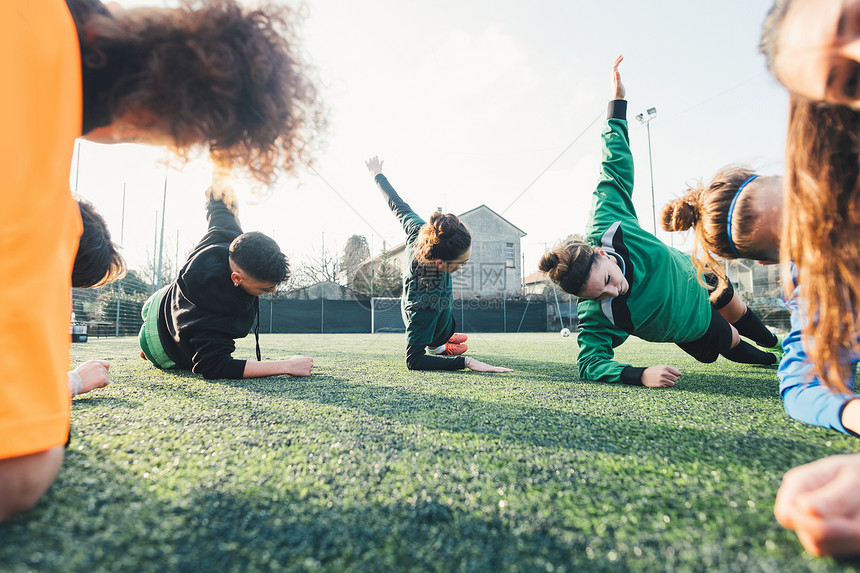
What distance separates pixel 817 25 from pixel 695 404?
139 centimetres

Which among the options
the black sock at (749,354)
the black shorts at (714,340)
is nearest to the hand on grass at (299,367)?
the black shorts at (714,340)

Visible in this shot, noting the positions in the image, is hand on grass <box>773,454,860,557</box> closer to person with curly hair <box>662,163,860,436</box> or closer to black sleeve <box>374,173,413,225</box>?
person with curly hair <box>662,163,860,436</box>

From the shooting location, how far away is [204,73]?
0.92 metres

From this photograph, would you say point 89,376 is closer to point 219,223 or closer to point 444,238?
point 219,223

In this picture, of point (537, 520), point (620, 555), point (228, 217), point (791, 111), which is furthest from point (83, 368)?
point (791, 111)

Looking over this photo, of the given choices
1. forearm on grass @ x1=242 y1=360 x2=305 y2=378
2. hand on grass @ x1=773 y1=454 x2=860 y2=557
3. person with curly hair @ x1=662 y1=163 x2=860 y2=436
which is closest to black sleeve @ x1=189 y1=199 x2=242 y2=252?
forearm on grass @ x1=242 y1=360 x2=305 y2=378

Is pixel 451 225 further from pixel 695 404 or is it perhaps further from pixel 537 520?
pixel 537 520

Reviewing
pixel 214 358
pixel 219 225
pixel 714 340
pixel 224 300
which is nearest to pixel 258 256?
pixel 224 300

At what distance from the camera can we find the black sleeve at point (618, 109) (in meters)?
2.69

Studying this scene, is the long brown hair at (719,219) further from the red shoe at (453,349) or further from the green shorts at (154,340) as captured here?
the green shorts at (154,340)

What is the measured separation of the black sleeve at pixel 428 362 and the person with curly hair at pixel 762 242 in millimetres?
1545

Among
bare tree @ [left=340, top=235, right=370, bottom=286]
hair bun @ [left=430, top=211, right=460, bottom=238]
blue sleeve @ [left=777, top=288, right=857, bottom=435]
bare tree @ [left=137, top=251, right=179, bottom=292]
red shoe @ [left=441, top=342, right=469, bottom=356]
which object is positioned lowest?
red shoe @ [left=441, top=342, right=469, bottom=356]

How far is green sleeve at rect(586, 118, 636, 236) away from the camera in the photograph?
265cm

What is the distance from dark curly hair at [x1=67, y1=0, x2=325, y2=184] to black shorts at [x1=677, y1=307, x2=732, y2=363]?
279 centimetres
